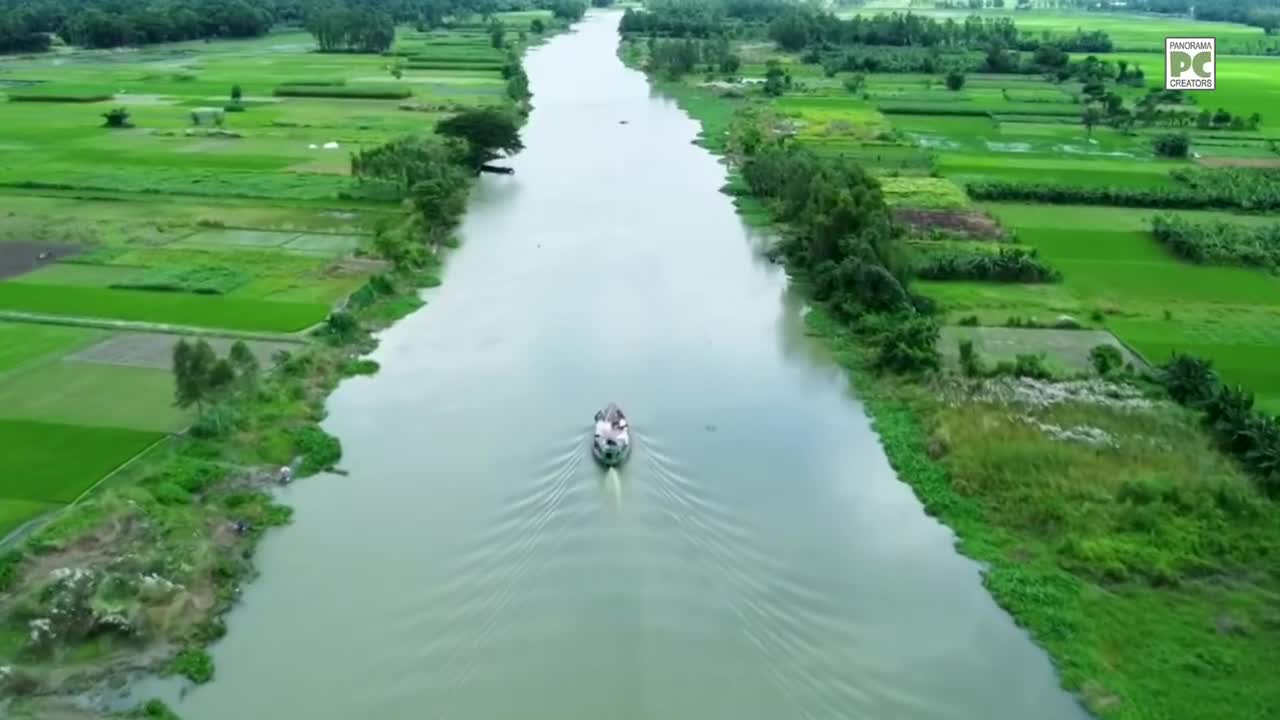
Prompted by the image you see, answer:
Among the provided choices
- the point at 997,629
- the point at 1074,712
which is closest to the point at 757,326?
the point at 997,629

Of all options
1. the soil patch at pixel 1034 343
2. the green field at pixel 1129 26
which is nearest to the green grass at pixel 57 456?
the soil patch at pixel 1034 343

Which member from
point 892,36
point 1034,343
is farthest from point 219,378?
point 892,36

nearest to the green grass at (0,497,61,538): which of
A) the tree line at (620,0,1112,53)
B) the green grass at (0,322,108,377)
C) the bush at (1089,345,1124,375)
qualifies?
the green grass at (0,322,108,377)

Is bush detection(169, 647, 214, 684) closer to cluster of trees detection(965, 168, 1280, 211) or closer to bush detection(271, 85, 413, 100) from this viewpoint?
cluster of trees detection(965, 168, 1280, 211)

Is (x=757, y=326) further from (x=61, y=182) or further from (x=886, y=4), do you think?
(x=886, y=4)

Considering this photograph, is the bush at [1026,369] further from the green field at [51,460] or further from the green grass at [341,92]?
the green grass at [341,92]

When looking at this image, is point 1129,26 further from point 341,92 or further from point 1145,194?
point 341,92
